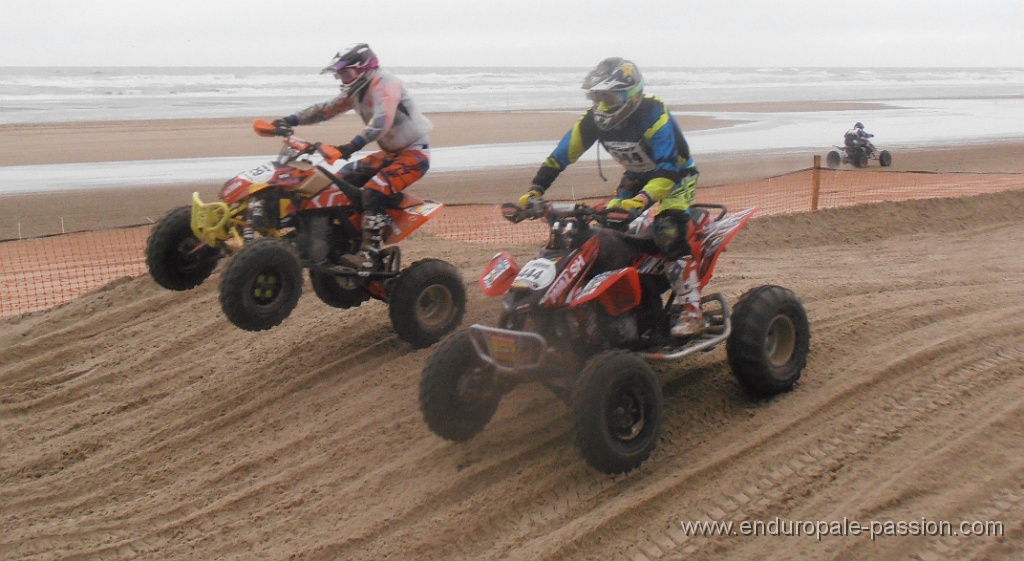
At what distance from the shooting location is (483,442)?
5453 millimetres

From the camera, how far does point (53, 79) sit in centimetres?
6712

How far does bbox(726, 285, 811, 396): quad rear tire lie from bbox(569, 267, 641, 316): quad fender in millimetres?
749

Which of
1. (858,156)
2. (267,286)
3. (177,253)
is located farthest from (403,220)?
(858,156)

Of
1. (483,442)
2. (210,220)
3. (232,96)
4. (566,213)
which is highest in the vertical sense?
(566,213)

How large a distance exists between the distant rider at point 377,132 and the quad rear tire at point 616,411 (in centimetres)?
269

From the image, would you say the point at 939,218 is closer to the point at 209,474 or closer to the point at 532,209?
the point at 532,209

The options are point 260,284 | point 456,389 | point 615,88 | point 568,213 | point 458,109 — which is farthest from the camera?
point 458,109

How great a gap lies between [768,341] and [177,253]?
430 cm

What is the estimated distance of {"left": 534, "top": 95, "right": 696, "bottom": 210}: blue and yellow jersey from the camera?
17.8ft

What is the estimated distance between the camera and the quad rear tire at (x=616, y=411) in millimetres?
4605

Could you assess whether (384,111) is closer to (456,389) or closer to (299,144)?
(299,144)

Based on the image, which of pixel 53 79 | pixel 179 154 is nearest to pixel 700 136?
pixel 179 154

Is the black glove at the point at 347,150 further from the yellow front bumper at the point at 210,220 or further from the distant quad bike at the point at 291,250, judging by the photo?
the yellow front bumper at the point at 210,220

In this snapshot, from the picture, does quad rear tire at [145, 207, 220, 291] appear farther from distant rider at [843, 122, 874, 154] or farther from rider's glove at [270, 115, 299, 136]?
distant rider at [843, 122, 874, 154]
